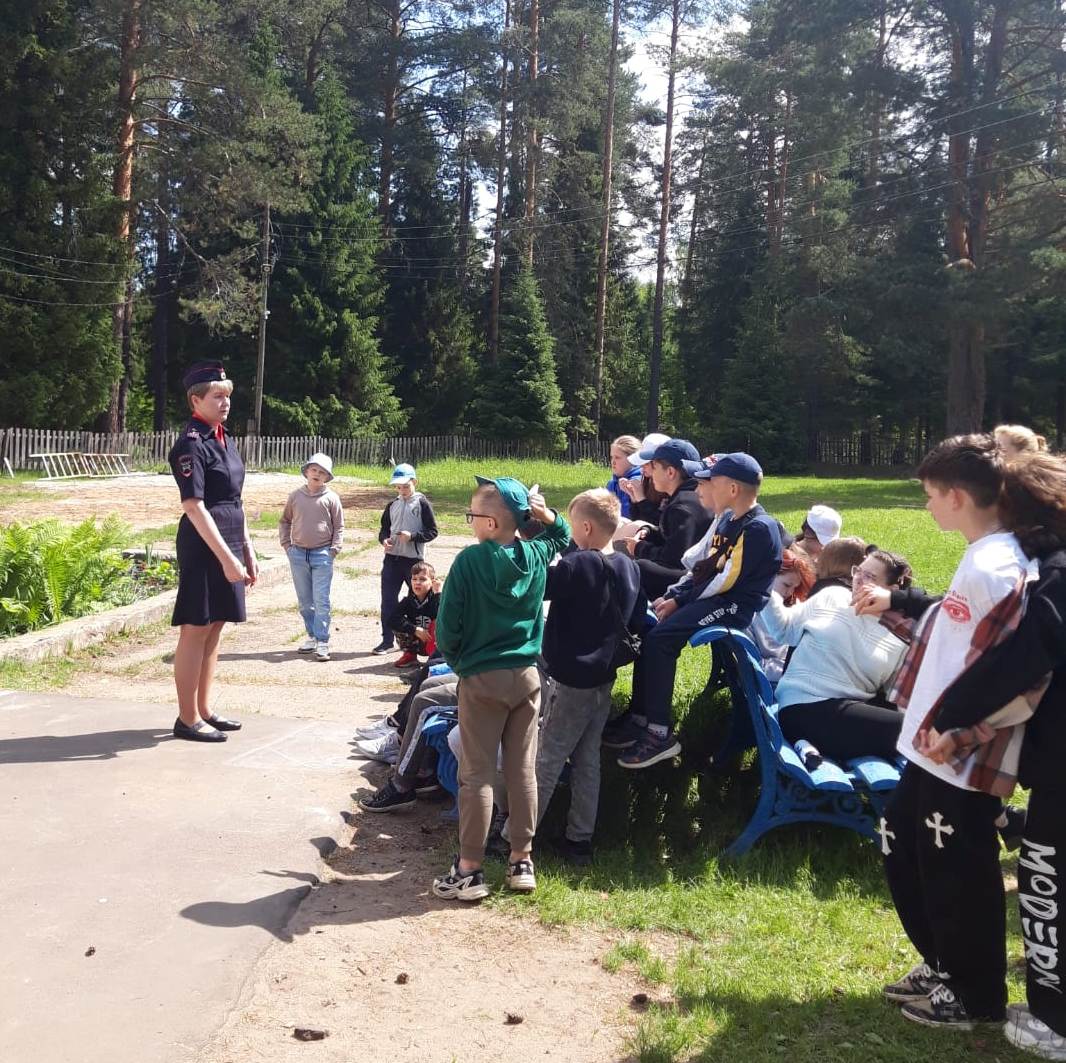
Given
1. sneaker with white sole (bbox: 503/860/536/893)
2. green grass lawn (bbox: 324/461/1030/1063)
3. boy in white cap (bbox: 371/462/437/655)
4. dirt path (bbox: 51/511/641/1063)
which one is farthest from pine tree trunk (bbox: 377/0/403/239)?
sneaker with white sole (bbox: 503/860/536/893)

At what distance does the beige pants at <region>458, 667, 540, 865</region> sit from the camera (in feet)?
13.7

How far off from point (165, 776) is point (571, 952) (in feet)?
7.65

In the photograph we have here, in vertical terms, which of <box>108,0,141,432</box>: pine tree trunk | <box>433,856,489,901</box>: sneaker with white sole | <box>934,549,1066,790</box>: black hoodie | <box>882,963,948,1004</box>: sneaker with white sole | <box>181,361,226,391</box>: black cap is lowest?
<box>433,856,489,901</box>: sneaker with white sole

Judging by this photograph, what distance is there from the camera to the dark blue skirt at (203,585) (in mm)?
5660

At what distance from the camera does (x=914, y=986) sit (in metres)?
3.41

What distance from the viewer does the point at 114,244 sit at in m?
31.8

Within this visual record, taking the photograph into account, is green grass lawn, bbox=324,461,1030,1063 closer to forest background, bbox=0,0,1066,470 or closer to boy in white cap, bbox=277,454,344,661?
boy in white cap, bbox=277,454,344,661

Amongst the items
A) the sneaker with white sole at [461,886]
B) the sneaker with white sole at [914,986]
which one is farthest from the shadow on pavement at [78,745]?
the sneaker with white sole at [914,986]

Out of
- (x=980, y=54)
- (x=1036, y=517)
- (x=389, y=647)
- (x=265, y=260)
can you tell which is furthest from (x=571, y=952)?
(x=265, y=260)

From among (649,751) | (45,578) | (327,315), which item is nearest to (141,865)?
(649,751)

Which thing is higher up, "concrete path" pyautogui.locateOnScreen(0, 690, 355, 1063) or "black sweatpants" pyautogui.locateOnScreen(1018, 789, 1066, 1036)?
"black sweatpants" pyautogui.locateOnScreen(1018, 789, 1066, 1036)

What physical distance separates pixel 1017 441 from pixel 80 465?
30085mm

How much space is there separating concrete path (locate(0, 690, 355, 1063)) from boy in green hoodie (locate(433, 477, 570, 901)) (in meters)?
0.70

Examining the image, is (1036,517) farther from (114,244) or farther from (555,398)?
(555,398)
